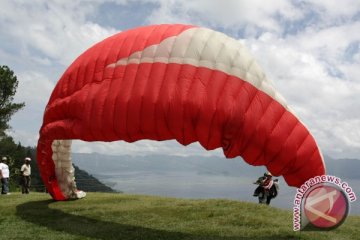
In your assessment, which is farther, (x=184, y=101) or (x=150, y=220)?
(x=150, y=220)

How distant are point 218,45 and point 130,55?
2.88 meters

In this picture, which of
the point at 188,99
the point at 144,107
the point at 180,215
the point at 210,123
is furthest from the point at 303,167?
the point at 180,215

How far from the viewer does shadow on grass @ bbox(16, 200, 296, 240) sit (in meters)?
12.5

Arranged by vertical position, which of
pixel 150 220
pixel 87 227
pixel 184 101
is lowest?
pixel 87 227

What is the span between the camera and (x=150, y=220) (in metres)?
14.5

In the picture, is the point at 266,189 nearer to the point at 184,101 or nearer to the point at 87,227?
the point at 87,227

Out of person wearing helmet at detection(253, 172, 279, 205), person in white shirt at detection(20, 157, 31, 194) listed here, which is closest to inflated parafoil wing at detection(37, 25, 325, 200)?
person wearing helmet at detection(253, 172, 279, 205)

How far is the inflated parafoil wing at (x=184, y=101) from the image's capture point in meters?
11.1

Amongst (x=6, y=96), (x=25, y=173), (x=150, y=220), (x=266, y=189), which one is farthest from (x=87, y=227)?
(x=6, y=96)

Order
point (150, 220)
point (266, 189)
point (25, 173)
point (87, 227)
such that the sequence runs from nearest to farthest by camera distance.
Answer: point (87, 227) → point (150, 220) → point (266, 189) → point (25, 173)

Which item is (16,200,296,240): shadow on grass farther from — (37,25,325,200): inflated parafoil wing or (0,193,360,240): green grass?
(37,25,325,200): inflated parafoil wing

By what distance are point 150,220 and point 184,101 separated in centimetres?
495

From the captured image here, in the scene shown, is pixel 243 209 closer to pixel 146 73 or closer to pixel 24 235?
pixel 146 73

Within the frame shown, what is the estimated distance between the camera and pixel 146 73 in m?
12.9
